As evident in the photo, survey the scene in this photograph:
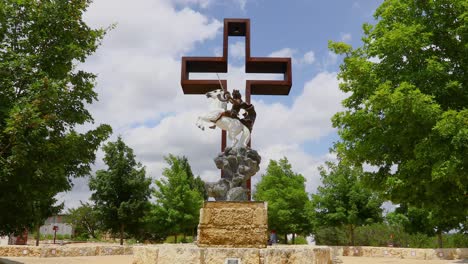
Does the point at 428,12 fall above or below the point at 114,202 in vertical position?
above

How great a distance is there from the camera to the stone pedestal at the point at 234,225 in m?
9.57

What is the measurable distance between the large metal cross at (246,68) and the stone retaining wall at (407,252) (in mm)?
7544

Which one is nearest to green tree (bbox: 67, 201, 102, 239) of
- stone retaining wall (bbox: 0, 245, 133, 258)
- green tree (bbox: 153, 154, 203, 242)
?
green tree (bbox: 153, 154, 203, 242)

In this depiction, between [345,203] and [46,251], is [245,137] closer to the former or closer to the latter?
[46,251]

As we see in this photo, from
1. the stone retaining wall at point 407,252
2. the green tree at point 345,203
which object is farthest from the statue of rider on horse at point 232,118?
the green tree at point 345,203

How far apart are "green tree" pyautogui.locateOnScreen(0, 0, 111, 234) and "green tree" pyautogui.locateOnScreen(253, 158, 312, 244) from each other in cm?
1827

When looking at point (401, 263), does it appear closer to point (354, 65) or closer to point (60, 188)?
point (354, 65)

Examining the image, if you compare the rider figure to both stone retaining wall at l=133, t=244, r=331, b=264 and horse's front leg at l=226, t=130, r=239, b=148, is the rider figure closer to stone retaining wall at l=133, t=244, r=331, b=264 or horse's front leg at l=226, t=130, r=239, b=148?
horse's front leg at l=226, t=130, r=239, b=148

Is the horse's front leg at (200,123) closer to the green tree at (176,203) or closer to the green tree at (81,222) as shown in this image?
the green tree at (176,203)

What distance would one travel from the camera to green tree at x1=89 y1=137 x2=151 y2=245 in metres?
23.8

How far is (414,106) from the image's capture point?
32.1 feet

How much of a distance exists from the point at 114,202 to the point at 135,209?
1.46 metres

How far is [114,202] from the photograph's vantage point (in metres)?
24.2

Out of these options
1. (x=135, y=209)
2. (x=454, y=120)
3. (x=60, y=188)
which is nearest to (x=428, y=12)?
(x=454, y=120)
